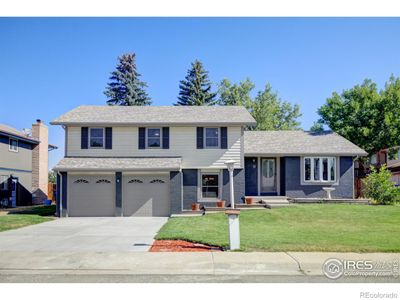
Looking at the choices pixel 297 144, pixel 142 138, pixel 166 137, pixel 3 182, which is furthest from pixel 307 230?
pixel 3 182

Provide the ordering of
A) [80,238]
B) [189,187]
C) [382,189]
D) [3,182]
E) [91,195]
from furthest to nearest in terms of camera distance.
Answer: [3,182]
[189,187]
[382,189]
[91,195]
[80,238]

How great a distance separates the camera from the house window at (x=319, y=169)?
76.8 ft

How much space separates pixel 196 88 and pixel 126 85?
9.33 metres

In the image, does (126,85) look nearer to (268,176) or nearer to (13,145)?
(13,145)

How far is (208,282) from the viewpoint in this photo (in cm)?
770

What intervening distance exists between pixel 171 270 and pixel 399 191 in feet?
58.7

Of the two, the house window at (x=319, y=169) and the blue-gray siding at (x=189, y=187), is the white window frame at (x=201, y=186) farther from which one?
the house window at (x=319, y=169)

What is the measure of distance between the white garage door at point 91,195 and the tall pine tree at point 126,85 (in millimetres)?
28925

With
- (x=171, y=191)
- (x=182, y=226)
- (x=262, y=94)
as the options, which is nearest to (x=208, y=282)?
(x=182, y=226)

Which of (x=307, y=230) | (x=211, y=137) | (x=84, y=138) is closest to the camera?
(x=307, y=230)

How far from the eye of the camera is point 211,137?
22906 mm

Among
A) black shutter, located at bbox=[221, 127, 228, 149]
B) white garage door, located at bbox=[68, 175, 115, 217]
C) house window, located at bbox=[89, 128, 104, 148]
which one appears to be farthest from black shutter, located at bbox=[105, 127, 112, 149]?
black shutter, located at bbox=[221, 127, 228, 149]

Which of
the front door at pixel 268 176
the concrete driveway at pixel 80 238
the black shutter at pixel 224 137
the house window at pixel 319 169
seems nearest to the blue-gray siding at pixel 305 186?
the house window at pixel 319 169

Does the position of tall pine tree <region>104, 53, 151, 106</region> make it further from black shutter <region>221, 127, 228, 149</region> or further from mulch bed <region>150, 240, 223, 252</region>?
mulch bed <region>150, 240, 223, 252</region>
